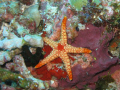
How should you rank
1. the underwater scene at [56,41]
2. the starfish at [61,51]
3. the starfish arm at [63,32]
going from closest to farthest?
the underwater scene at [56,41] < the starfish arm at [63,32] < the starfish at [61,51]

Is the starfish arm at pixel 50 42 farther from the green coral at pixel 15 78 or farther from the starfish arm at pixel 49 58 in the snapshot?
the green coral at pixel 15 78

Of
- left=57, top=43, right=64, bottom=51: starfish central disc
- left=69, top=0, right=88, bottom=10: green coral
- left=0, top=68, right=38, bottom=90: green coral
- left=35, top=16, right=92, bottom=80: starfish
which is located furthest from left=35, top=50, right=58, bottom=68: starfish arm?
left=69, top=0, right=88, bottom=10: green coral

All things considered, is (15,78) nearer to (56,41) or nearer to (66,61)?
(66,61)

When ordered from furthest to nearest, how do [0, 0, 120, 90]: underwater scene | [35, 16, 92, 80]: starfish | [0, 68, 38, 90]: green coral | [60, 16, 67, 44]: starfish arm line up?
[35, 16, 92, 80]: starfish
[60, 16, 67, 44]: starfish arm
[0, 0, 120, 90]: underwater scene
[0, 68, 38, 90]: green coral

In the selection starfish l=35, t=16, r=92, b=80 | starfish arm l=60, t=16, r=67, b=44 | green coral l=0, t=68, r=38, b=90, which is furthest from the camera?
starfish l=35, t=16, r=92, b=80

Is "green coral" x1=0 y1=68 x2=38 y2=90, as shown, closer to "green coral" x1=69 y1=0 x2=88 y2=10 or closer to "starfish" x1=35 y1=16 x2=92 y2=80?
"starfish" x1=35 y1=16 x2=92 y2=80

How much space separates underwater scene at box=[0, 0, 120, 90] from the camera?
3316mm

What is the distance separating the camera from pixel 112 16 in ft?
11.2

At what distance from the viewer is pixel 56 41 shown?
3775 mm

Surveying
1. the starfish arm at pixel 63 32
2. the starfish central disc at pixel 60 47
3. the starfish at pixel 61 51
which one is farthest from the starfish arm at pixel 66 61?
A: the starfish arm at pixel 63 32

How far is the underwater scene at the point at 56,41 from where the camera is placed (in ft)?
10.9

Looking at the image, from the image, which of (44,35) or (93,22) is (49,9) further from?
(93,22)

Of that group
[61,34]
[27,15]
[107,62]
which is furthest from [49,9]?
[107,62]

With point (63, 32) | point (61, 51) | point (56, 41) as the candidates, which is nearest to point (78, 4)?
point (63, 32)
